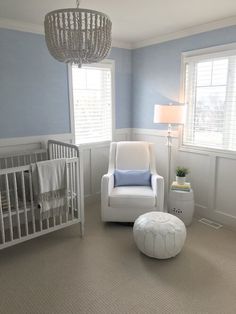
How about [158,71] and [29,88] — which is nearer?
[29,88]

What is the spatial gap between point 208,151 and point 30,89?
7.65 ft

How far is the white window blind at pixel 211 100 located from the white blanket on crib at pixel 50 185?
1.81m

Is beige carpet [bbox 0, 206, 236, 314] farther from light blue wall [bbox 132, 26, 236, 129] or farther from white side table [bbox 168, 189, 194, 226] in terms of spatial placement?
light blue wall [bbox 132, 26, 236, 129]

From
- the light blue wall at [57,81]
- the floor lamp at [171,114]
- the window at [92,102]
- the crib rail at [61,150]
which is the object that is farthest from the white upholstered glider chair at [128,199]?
the light blue wall at [57,81]

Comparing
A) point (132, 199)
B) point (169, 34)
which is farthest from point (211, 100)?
point (132, 199)

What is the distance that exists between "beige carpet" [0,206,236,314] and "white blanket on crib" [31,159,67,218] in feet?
1.47

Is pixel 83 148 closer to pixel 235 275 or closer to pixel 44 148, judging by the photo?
pixel 44 148

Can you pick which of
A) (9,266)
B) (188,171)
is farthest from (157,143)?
(9,266)

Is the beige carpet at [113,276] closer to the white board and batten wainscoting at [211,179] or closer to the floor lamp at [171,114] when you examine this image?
the white board and batten wainscoting at [211,179]

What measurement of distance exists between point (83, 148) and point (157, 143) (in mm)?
1112

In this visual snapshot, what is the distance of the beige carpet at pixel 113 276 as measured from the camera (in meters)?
1.91

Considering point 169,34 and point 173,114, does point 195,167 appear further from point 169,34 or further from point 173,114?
point 169,34

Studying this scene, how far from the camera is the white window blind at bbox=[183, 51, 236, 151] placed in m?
2.98

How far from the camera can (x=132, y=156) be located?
355cm
